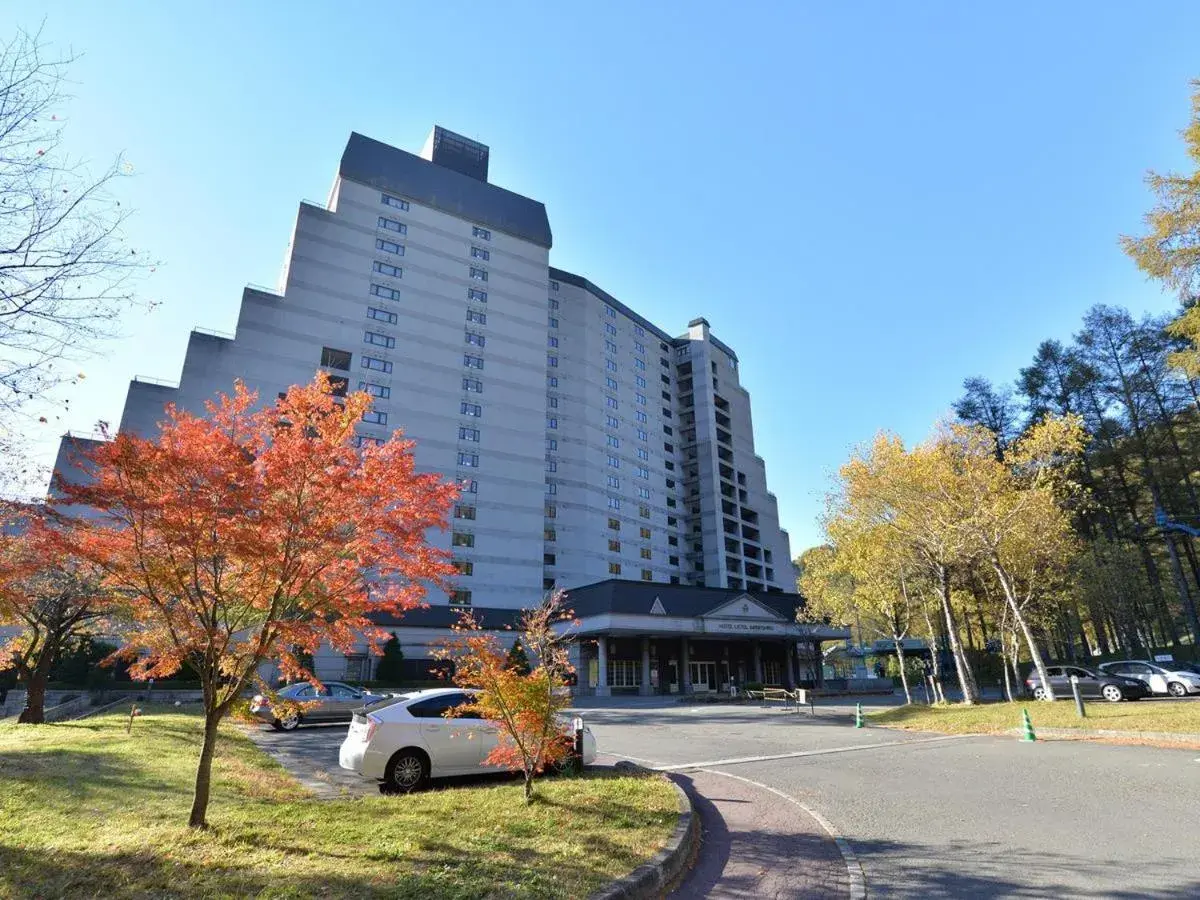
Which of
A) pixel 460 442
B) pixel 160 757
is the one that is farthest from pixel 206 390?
pixel 160 757

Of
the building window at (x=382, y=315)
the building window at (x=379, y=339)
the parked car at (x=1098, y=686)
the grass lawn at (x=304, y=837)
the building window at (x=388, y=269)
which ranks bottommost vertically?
the grass lawn at (x=304, y=837)

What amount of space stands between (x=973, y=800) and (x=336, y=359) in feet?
176

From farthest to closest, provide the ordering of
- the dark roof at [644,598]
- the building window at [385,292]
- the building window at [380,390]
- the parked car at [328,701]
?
the building window at [385,292] → the building window at [380,390] → the dark roof at [644,598] → the parked car at [328,701]

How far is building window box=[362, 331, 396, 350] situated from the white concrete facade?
0.15 metres

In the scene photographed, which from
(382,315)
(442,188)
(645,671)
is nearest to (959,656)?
(645,671)

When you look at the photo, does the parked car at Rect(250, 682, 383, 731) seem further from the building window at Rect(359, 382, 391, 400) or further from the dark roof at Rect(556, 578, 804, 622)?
the building window at Rect(359, 382, 391, 400)

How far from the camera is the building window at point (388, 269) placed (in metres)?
A: 55.6

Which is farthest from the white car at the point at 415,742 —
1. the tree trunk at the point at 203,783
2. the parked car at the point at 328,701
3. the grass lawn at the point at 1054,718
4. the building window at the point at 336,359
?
the building window at the point at 336,359

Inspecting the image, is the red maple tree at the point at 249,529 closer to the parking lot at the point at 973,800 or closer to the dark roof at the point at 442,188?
the parking lot at the point at 973,800

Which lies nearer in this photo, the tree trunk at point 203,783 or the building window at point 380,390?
the tree trunk at point 203,783

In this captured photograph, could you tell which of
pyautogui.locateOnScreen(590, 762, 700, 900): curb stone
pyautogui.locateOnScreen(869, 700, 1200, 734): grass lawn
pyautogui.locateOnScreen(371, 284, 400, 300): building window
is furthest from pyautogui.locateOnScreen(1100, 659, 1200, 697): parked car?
pyautogui.locateOnScreen(371, 284, 400, 300): building window

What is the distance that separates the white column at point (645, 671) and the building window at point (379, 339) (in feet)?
110

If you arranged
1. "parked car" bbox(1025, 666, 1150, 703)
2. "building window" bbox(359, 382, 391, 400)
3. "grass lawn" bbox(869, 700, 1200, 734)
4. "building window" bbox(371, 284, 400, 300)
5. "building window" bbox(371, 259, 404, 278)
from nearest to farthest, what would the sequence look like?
"grass lawn" bbox(869, 700, 1200, 734)
"parked car" bbox(1025, 666, 1150, 703)
"building window" bbox(359, 382, 391, 400)
"building window" bbox(371, 284, 400, 300)
"building window" bbox(371, 259, 404, 278)

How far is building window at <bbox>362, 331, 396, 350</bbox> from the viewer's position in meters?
53.4
